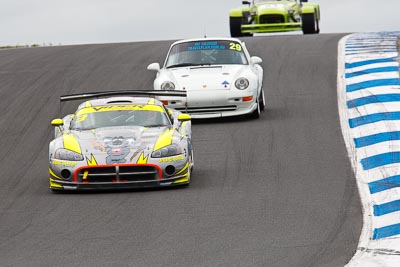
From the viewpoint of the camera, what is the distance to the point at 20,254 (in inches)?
358

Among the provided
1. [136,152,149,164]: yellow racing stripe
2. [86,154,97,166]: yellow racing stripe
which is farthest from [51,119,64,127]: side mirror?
[136,152,149,164]: yellow racing stripe

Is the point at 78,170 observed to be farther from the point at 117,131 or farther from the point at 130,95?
the point at 130,95

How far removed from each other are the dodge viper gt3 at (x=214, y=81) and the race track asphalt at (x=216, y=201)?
278 mm

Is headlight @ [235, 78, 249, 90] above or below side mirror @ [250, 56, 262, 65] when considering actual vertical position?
below

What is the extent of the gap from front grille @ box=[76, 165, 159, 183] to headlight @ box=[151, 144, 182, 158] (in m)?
0.17

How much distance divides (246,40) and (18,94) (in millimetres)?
7986

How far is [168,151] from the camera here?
12.3 meters

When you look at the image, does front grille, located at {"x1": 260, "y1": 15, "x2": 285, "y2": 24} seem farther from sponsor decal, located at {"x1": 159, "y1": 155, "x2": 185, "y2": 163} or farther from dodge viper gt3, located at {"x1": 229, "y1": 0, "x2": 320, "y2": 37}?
sponsor decal, located at {"x1": 159, "y1": 155, "x2": 185, "y2": 163}

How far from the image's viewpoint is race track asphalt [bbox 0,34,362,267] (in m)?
8.98

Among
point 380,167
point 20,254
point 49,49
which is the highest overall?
point 20,254

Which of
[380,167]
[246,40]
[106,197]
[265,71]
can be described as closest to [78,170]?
[106,197]

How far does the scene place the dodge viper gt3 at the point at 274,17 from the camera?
101 ft

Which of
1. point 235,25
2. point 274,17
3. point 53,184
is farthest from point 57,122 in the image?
point 235,25

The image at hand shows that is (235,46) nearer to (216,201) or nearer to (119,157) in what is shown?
(119,157)
